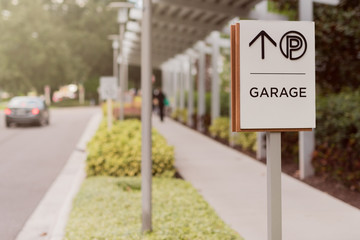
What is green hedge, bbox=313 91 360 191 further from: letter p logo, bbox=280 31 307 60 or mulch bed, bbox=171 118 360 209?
letter p logo, bbox=280 31 307 60

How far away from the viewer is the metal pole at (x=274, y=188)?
337 cm

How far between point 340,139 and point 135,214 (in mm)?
3826

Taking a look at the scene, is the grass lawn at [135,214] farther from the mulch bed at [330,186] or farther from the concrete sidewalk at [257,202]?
the mulch bed at [330,186]

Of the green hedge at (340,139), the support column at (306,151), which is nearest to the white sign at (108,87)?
the support column at (306,151)

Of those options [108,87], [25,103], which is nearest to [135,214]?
[108,87]

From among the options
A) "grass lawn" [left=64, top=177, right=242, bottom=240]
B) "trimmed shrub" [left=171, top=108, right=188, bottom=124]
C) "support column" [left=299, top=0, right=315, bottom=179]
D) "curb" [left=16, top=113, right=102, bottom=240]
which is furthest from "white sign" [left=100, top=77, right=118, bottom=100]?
"trimmed shrub" [left=171, top=108, right=188, bottom=124]

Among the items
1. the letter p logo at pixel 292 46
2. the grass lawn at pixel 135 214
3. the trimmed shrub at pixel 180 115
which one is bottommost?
the grass lawn at pixel 135 214

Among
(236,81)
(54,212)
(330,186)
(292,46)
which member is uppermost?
(292,46)

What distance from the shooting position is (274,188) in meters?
3.40

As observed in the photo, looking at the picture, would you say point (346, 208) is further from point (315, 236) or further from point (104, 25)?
point (104, 25)

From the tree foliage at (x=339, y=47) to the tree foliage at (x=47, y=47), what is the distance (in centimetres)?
5096

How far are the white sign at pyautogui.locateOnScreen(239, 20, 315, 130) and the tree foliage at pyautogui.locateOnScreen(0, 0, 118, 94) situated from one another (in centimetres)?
5672

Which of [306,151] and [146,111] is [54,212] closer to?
[146,111]

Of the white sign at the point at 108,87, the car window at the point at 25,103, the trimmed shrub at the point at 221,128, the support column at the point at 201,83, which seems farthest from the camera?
the car window at the point at 25,103
